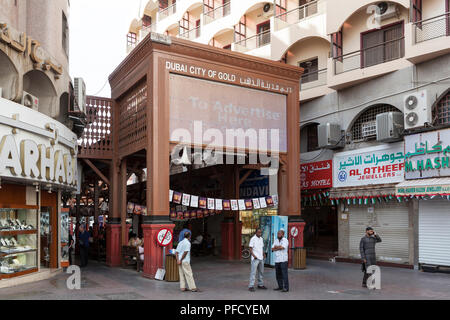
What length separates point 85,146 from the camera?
20141mm

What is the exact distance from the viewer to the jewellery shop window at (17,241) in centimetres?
1402

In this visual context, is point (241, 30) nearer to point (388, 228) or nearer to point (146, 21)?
point (146, 21)

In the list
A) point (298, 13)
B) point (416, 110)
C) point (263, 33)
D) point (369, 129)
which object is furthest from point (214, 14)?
point (416, 110)

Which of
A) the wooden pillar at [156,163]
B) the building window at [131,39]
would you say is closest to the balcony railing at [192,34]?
the building window at [131,39]

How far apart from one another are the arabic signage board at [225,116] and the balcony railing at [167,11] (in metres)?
19.5

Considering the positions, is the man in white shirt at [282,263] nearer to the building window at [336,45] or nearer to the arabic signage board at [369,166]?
the arabic signage board at [369,166]

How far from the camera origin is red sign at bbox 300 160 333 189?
22.1 metres

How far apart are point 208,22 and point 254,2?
456cm

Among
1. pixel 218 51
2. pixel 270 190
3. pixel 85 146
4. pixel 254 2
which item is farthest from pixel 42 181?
pixel 254 2

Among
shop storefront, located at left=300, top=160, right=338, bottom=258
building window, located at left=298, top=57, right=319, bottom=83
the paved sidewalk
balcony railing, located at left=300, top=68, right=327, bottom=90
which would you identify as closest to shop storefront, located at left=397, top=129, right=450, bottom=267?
the paved sidewalk

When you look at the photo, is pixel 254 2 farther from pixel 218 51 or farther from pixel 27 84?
pixel 27 84

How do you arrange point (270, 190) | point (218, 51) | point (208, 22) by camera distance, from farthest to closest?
point (208, 22) < point (270, 190) < point (218, 51)

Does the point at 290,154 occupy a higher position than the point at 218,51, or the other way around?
the point at 218,51
